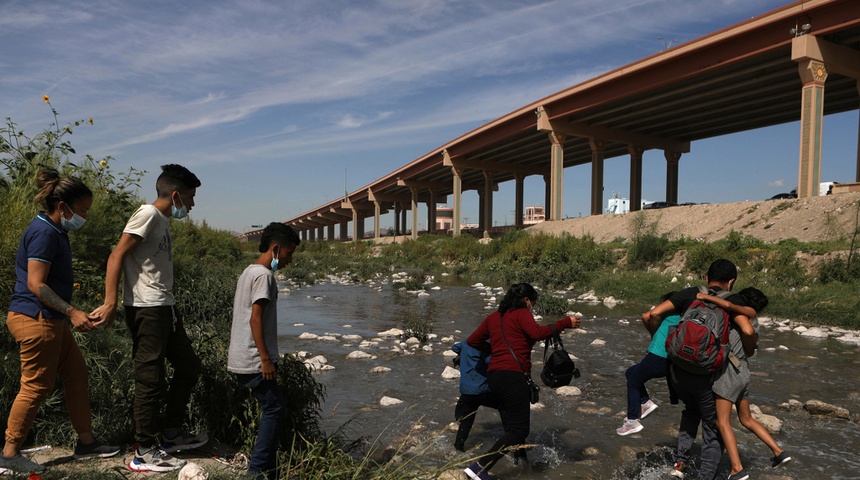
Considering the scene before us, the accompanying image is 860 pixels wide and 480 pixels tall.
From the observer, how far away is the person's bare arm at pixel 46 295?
10.0 ft

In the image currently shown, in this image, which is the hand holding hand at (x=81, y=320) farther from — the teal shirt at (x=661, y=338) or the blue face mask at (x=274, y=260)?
the teal shirt at (x=661, y=338)

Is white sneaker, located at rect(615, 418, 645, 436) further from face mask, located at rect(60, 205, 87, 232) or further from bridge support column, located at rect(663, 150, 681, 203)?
bridge support column, located at rect(663, 150, 681, 203)

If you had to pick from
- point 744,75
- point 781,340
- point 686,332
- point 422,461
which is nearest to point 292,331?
point 422,461

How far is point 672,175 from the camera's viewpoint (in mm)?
38500

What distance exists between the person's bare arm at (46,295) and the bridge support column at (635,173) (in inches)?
1482

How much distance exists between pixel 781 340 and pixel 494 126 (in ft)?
99.6

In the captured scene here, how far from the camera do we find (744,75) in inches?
956

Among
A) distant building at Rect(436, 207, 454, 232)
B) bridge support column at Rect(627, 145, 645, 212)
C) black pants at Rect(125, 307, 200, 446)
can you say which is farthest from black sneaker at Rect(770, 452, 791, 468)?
distant building at Rect(436, 207, 454, 232)

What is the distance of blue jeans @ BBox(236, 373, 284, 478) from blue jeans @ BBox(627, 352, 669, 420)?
2.89 metres

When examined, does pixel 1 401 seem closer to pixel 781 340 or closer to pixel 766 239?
pixel 781 340

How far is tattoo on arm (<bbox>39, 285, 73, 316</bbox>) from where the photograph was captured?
306 cm

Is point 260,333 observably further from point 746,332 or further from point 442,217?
point 442,217

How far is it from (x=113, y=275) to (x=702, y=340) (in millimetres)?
3729

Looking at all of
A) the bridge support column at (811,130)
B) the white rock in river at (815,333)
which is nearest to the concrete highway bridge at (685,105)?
the bridge support column at (811,130)
